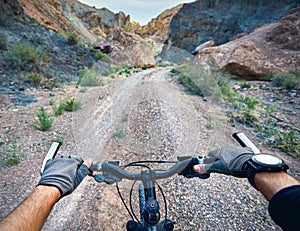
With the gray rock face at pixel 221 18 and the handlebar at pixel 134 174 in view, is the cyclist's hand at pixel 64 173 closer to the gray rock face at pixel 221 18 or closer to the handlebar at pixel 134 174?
the handlebar at pixel 134 174

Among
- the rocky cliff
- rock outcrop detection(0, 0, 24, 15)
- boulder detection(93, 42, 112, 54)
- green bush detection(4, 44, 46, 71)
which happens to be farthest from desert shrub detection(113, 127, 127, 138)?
boulder detection(93, 42, 112, 54)

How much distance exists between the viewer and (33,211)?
581 mm

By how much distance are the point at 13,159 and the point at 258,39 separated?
8826mm

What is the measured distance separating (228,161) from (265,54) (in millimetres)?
7006

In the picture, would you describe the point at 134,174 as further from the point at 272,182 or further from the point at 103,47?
the point at 103,47

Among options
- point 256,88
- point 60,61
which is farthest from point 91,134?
point 60,61

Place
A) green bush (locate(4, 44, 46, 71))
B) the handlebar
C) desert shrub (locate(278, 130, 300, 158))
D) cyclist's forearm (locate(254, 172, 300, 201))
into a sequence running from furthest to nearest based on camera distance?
green bush (locate(4, 44, 46, 71)) → desert shrub (locate(278, 130, 300, 158)) → the handlebar → cyclist's forearm (locate(254, 172, 300, 201))

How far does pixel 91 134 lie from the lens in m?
0.89

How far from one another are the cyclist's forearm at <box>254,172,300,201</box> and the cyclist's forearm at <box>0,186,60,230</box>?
0.82m

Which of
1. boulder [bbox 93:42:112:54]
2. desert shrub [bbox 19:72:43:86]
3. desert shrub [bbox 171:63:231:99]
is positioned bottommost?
desert shrub [bbox 19:72:43:86]

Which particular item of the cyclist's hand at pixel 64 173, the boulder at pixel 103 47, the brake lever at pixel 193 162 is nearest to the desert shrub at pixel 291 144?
the brake lever at pixel 193 162

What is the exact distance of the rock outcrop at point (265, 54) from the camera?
5.72 m

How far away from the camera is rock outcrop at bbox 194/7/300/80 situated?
5719 millimetres

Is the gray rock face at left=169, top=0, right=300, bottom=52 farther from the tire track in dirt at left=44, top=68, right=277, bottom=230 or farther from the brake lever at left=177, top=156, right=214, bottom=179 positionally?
the brake lever at left=177, top=156, right=214, bottom=179
